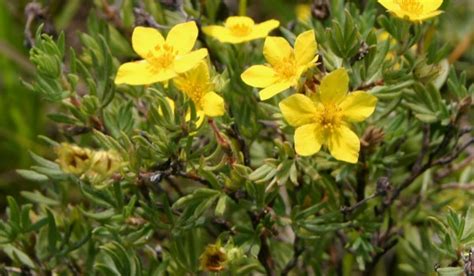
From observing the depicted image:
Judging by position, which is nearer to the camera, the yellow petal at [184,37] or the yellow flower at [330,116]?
the yellow flower at [330,116]

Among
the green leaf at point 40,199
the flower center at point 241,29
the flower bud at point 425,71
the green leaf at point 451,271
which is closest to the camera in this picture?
the green leaf at point 451,271

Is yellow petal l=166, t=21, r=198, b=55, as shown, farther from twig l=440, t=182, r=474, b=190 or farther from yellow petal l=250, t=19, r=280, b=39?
twig l=440, t=182, r=474, b=190

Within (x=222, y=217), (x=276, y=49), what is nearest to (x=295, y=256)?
(x=222, y=217)

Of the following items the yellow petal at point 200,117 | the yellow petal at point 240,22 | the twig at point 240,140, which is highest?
the yellow petal at point 240,22

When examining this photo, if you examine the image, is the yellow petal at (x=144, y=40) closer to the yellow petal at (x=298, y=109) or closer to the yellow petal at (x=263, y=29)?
the yellow petal at (x=263, y=29)

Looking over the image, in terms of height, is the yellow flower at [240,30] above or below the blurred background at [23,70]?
above

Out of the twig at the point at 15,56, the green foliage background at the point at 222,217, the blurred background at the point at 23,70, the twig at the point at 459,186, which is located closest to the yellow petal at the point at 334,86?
the green foliage background at the point at 222,217

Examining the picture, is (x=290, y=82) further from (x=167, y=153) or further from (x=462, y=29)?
(x=462, y=29)

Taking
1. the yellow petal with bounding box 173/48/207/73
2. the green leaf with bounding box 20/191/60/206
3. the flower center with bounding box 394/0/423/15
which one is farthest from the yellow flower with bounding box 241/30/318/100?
the green leaf with bounding box 20/191/60/206

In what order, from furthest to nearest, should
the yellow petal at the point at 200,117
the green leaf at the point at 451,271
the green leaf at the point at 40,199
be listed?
the green leaf at the point at 40,199
the yellow petal at the point at 200,117
the green leaf at the point at 451,271
